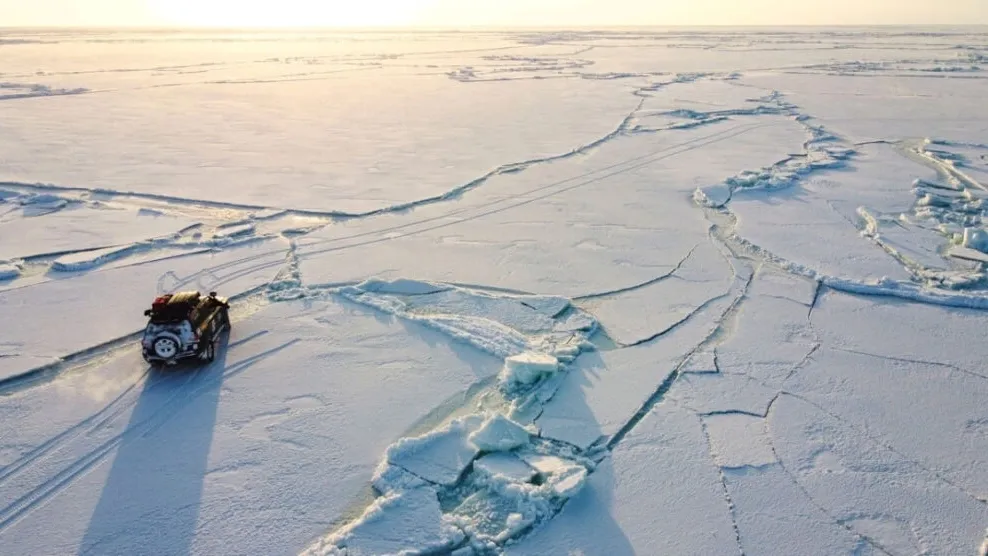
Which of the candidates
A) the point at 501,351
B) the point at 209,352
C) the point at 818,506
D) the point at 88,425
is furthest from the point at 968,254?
the point at 88,425

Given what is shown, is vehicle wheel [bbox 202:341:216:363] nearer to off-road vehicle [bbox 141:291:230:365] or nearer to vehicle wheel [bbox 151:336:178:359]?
off-road vehicle [bbox 141:291:230:365]

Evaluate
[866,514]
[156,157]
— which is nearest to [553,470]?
[866,514]

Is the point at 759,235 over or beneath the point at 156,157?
beneath

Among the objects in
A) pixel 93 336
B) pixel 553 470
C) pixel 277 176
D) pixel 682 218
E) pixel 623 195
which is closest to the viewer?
pixel 553 470

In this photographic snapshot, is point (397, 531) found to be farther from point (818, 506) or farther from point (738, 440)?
point (818, 506)

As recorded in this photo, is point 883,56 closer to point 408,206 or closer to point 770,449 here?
point 408,206

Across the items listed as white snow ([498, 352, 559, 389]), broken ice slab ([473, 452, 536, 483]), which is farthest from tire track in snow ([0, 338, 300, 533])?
broken ice slab ([473, 452, 536, 483])

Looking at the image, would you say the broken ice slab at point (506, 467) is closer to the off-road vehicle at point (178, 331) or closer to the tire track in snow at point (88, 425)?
the off-road vehicle at point (178, 331)

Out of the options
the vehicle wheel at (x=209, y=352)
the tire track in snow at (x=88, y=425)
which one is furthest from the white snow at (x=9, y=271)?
the vehicle wheel at (x=209, y=352)
